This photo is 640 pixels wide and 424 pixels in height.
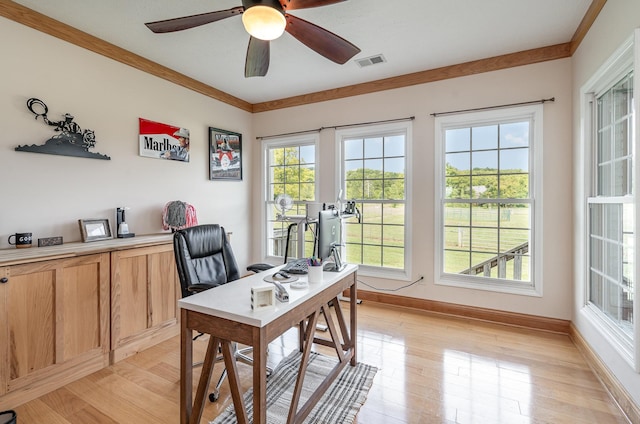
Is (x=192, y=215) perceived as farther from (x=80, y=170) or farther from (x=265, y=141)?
(x=265, y=141)

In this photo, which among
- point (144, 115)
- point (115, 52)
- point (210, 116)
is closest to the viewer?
point (115, 52)

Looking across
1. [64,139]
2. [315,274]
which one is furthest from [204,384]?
[64,139]

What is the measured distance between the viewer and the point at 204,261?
7.52 feet

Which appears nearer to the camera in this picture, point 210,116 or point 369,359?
point 369,359

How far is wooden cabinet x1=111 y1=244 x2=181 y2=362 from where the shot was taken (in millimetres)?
2426

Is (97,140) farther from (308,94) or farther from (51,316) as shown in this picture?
(308,94)

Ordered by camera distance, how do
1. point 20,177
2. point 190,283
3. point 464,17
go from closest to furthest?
point 190,283
point 20,177
point 464,17

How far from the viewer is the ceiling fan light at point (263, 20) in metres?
1.60

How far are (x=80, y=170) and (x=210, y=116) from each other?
1716 mm

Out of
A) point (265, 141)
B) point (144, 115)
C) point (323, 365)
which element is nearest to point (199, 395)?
point (323, 365)

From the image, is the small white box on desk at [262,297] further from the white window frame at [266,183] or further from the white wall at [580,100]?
the white window frame at [266,183]

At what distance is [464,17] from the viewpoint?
2.43 metres

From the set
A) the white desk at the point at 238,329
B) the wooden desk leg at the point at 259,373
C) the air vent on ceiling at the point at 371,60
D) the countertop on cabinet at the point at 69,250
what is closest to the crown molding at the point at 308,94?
the air vent on ceiling at the point at 371,60

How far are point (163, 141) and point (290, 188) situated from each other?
1.78 meters
